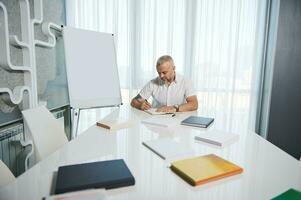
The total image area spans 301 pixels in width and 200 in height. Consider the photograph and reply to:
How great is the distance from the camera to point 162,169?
37.4 inches

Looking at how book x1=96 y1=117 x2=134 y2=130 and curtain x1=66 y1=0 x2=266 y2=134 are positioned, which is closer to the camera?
book x1=96 y1=117 x2=134 y2=130

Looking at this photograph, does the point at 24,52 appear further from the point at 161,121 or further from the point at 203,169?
the point at 203,169

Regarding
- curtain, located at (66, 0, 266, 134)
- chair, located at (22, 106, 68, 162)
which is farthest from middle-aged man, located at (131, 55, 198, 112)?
chair, located at (22, 106, 68, 162)

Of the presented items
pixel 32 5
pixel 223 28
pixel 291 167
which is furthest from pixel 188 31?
pixel 291 167

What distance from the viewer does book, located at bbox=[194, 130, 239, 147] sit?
1.24 meters

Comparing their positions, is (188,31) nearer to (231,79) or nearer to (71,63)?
(231,79)

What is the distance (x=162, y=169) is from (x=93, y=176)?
11.2 inches

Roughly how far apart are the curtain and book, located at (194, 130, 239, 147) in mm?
1690

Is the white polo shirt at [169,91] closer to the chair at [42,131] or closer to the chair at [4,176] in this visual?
the chair at [42,131]

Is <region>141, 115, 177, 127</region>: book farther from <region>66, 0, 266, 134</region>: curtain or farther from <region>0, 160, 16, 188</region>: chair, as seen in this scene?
<region>66, 0, 266, 134</region>: curtain

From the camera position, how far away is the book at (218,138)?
124cm

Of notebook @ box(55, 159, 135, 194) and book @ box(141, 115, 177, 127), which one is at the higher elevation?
book @ box(141, 115, 177, 127)

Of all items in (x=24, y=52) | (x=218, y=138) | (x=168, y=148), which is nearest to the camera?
(x=168, y=148)

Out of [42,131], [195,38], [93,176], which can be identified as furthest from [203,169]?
[195,38]
